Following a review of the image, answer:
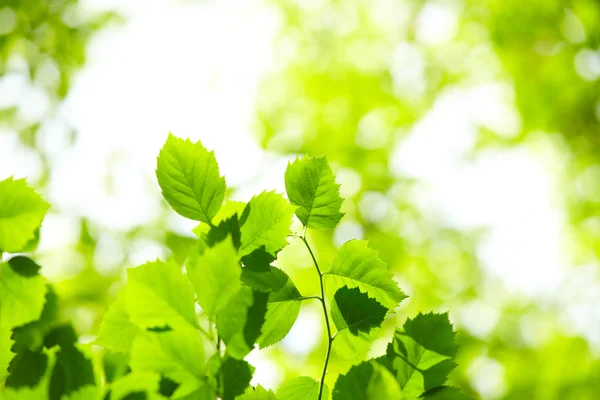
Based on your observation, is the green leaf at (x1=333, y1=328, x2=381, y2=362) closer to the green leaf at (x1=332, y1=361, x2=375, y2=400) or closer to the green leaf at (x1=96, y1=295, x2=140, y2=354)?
the green leaf at (x1=332, y1=361, x2=375, y2=400)

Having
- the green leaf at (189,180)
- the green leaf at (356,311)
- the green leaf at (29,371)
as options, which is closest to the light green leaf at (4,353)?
the green leaf at (29,371)

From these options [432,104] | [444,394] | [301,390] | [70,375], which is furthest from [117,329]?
[432,104]

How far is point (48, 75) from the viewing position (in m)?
3.39

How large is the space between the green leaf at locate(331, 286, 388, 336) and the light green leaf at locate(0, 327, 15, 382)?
27cm

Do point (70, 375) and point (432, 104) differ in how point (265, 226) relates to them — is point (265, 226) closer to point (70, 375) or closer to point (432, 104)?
point (70, 375)

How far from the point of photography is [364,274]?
16.8 inches

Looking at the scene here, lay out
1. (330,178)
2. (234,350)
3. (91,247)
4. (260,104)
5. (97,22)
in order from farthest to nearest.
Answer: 1. (260,104)
2. (97,22)
3. (91,247)
4. (330,178)
5. (234,350)

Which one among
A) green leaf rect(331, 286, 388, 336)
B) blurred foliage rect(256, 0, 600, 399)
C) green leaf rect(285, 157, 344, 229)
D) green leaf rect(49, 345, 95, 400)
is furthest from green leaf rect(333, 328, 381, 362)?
blurred foliage rect(256, 0, 600, 399)

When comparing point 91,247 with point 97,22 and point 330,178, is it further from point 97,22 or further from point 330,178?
point 330,178

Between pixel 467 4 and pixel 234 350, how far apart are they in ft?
19.9

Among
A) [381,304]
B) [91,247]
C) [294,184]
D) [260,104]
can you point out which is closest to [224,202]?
[294,184]

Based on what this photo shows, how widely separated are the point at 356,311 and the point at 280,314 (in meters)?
0.07

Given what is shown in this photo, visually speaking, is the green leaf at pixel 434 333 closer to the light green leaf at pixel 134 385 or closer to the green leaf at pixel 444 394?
the green leaf at pixel 444 394

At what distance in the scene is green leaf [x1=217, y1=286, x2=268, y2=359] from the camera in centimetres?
31
